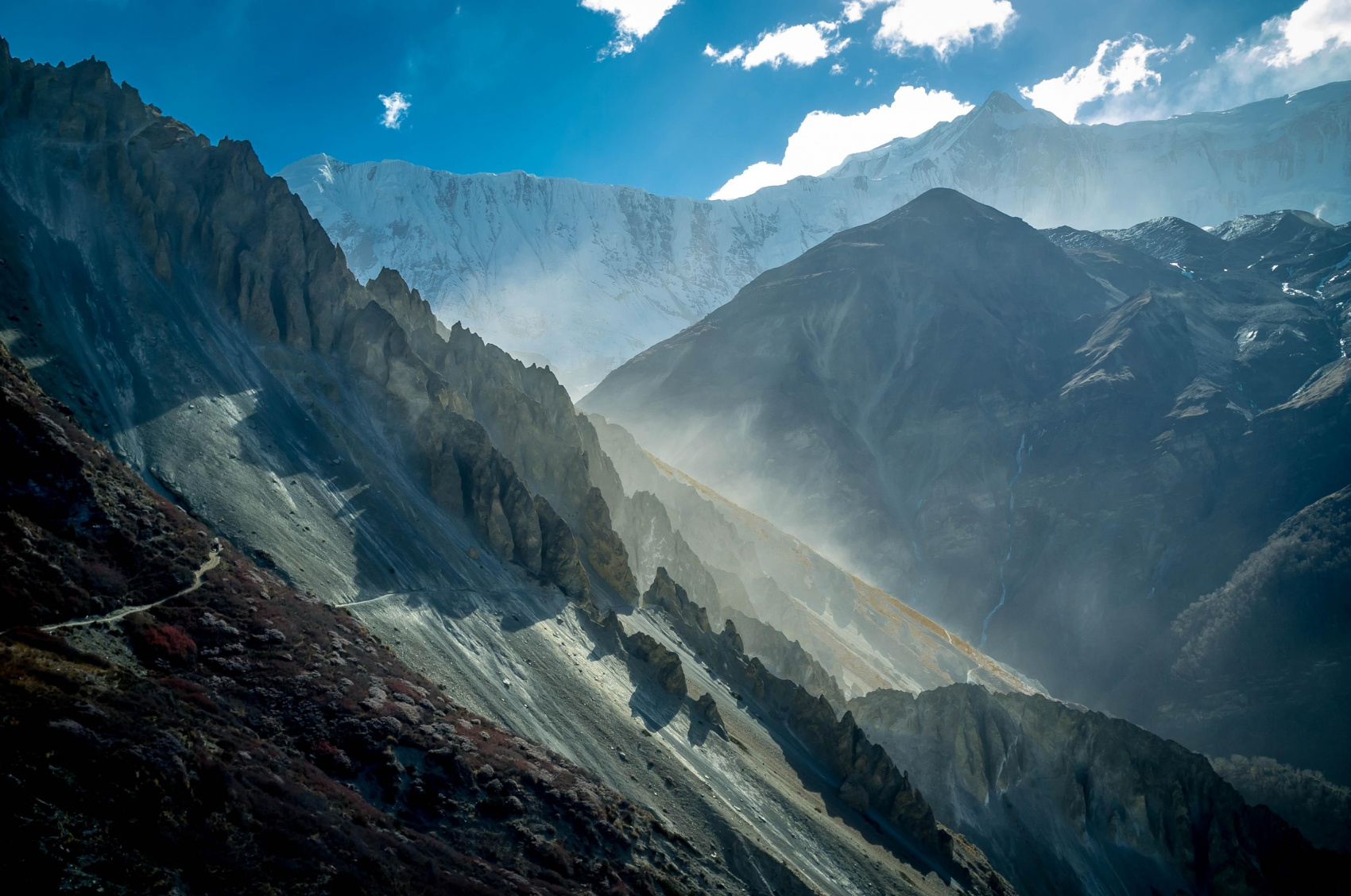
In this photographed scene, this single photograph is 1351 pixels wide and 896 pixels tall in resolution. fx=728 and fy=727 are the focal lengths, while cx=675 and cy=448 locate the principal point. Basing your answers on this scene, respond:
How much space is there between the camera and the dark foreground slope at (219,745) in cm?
1609

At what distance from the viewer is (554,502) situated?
72.1 meters

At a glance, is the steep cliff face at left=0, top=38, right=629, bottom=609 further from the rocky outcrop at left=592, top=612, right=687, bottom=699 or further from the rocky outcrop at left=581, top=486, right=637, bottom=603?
the rocky outcrop at left=592, top=612, right=687, bottom=699

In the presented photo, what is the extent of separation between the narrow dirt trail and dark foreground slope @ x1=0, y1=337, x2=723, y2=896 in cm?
15

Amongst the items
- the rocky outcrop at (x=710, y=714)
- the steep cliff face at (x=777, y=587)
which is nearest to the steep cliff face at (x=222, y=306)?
the rocky outcrop at (x=710, y=714)

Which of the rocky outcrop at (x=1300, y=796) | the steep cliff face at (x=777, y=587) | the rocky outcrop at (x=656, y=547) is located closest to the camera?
the rocky outcrop at (x=656, y=547)

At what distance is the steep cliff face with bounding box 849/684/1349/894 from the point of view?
68312 mm

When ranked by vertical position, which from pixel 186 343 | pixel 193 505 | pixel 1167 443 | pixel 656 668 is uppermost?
pixel 1167 443

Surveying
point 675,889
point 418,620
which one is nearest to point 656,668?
point 418,620

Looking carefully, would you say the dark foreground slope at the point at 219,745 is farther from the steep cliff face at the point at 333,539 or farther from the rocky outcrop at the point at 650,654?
the rocky outcrop at the point at 650,654

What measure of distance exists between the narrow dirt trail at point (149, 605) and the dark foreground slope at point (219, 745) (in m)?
0.15

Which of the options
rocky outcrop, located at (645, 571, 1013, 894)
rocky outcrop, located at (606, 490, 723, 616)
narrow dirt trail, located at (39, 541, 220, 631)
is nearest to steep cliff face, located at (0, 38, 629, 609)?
narrow dirt trail, located at (39, 541, 220, 631)

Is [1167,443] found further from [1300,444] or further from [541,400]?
[541,400]

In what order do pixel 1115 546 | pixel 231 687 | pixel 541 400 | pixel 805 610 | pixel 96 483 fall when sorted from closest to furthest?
pixel 231 687, pixel 96 483, pixel 541 400, pixel 805 610, pixel 1115 546

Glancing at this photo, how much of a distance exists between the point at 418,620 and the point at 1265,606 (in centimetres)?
17196
